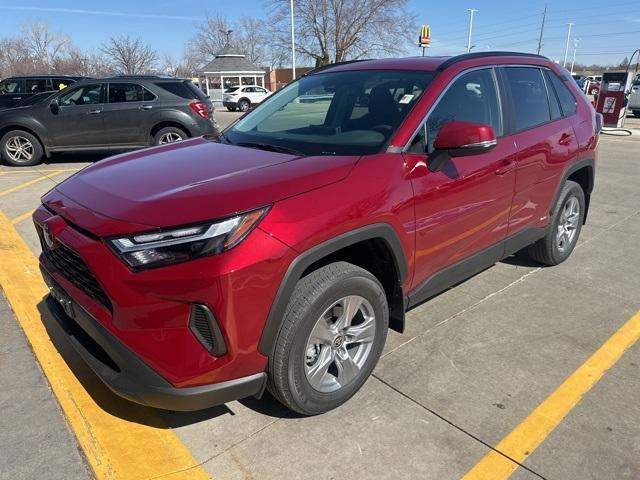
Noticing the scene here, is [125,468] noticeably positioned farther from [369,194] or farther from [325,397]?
[369,194]

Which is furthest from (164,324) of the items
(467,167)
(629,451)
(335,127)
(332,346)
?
(629,451)

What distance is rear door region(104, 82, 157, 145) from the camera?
9648 mm

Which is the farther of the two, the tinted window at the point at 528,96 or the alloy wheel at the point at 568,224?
the alloy wheel at the point at 568,224

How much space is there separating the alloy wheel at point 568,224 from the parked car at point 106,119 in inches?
276

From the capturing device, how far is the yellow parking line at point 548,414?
7.48 ft

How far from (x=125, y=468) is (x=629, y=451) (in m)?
2.36

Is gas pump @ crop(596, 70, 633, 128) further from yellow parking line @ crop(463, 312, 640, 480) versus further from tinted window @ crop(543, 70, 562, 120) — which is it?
yellow parking line @ crop(463, 312, 640, 480)

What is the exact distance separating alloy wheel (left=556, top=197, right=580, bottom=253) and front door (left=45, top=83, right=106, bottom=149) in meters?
8.49

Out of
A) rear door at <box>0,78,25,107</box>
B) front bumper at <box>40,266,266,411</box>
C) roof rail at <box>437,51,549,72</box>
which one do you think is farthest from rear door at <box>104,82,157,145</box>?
front bumper at <box>40,266,266,411</box>

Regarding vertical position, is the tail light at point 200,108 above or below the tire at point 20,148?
above

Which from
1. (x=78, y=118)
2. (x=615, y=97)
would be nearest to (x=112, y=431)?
(x=78, y=118)

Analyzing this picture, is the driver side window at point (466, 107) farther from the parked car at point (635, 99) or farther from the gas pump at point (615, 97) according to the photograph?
the parked car at point (635, 99)

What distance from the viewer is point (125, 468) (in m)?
2.29

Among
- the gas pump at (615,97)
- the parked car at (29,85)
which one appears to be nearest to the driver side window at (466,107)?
the parked car at (29,85)
